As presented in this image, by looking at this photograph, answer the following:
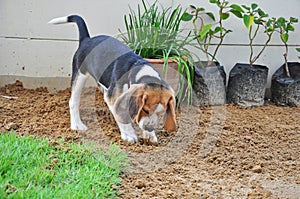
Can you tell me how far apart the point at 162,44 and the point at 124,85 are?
121 cm

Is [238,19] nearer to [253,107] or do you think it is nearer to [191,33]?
[191,33]

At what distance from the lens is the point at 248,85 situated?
4.94 meters

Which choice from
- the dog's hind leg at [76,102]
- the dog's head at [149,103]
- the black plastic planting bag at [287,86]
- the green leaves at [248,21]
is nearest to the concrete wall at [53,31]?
the black plastic planting bag at [287,86]

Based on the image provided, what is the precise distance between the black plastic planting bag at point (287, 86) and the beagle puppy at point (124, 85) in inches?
79.3

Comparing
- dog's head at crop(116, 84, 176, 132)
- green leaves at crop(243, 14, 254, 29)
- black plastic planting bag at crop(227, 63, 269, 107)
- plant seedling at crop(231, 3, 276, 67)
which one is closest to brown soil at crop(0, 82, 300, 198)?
black plastic planting bag at crop(227, 63, 269, 107)

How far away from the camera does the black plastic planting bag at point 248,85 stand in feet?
16.2

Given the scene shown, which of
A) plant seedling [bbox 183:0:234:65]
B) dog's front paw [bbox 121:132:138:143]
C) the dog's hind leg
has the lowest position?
dog's front paw [bbox 121:132:138:143]

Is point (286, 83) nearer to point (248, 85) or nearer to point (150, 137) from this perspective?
point (248, 85)

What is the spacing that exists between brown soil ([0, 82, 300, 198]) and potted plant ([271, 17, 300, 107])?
11 centimetres

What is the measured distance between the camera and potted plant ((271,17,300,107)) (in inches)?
196

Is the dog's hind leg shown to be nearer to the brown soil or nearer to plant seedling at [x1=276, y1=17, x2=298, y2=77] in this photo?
the brown soil

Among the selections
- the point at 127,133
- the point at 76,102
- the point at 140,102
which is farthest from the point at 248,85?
the point at 140,102

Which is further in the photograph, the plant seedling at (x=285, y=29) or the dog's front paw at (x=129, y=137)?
the plant seedling at (x=285, y=29)

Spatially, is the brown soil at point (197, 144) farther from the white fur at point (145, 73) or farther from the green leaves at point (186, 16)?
the green leaves at point (186, 16)
